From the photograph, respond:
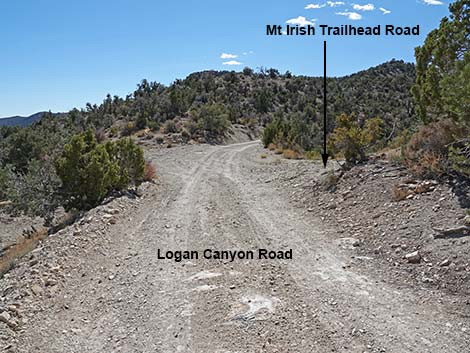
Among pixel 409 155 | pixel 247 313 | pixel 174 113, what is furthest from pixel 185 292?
pixel 174 113

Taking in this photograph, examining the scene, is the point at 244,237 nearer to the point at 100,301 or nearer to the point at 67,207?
the point at 100,301

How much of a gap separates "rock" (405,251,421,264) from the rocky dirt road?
723mm

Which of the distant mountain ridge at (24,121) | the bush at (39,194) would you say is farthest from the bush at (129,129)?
the bush at (39,194)

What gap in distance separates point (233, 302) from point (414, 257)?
308cm

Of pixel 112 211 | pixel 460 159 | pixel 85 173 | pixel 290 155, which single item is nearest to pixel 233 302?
pixel 460 159

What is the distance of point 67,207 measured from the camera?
13.2 m

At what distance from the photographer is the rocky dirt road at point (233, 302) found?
545 centimetres

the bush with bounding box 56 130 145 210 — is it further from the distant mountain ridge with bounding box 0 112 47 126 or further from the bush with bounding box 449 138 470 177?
the distant mountain ridge with bounding box 0 112 47 126

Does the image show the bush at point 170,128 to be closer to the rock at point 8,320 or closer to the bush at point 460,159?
the bush at point 460,159

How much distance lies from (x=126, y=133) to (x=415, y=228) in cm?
3178

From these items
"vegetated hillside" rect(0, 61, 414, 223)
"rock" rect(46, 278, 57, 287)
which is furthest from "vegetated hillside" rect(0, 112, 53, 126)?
"rock" rect(46, 278, 57, 287)

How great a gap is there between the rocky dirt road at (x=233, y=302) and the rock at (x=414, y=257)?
0.72m

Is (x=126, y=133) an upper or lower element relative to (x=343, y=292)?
upper

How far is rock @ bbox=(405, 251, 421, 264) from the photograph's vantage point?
A: 290 inches
